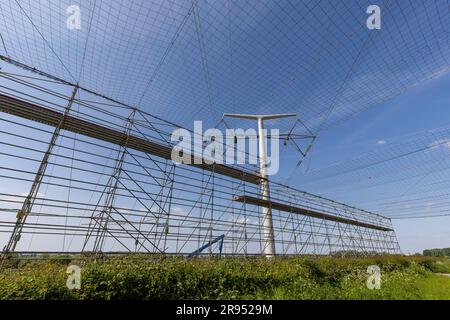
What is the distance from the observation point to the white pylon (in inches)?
566

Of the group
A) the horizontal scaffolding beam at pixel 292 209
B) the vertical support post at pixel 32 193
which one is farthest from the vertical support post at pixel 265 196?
the vertical support post at pixel 32 193

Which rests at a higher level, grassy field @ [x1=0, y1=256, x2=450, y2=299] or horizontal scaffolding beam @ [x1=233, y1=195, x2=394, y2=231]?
horizontal scaffolding beam @ [x1=233, y1=195, x2=394, y2=231]

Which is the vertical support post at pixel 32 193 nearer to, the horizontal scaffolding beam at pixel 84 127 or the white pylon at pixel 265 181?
the horizontal scaffolding beam at pixel 84 127

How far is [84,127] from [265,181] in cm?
1026

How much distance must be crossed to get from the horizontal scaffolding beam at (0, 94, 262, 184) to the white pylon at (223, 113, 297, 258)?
11.9 feet

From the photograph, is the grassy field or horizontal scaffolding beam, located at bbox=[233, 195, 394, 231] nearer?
the grassy field

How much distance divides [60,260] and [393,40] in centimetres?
1324

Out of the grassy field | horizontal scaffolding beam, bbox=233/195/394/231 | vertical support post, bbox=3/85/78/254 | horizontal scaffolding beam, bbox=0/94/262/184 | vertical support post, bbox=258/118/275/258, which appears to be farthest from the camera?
vertical support post, bbox=258/118/275/258

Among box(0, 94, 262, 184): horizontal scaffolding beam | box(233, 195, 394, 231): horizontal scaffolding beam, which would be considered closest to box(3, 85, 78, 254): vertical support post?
box(0, 94, 262, 184): horizontal scaffolding beam

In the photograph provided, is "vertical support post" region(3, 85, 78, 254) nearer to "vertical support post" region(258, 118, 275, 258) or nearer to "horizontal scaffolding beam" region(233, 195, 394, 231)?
"horizontal scaffolding beam" region(233, 195, 394, 231)

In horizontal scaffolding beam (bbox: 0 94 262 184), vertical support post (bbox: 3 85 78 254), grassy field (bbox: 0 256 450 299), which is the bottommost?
grassy field (bbox: 0 256 450 299)

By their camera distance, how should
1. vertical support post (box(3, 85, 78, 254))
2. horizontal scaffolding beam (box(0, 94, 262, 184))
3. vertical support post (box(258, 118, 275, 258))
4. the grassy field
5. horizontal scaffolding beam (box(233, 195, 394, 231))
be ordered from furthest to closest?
vertical support post (box(258, 118, 275, 258))
horizontal scaffolding beam (box(233, 195, 394, 231))
horizontal scaffolding beam (box(0, 94, 262, 184))
vertical support post (box(3, 85, 78, 254))
the grassy field

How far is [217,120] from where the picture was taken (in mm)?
14898

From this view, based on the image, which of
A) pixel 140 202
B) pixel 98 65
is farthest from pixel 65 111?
pixel 140 202
